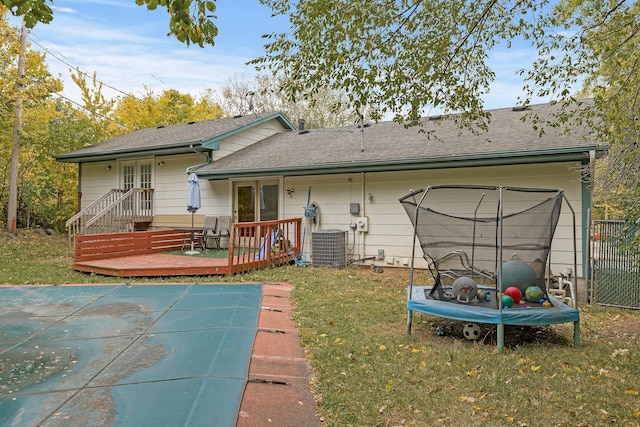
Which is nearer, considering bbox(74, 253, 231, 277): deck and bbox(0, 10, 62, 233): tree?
bbox(74, 253, 231, 277): deck

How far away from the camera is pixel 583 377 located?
3453 mm

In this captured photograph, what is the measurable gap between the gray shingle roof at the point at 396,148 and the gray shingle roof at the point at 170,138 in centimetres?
83

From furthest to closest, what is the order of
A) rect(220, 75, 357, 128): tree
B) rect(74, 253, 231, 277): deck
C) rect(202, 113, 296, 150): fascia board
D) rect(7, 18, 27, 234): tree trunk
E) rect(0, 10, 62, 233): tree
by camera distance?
rect(220, 75, 357, 128): tree → rect(7, 18, 27, 234): tree trunk → rect(0, 10, 62, 233): tree → rect(202, 113, 296, 150): fascia board → rect(74, 253, 231, 277): deck

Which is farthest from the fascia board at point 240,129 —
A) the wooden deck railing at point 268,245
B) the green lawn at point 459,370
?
the green lawn at point 459,370

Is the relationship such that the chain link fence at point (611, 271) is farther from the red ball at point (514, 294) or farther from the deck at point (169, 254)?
the deck at point (169, 254)

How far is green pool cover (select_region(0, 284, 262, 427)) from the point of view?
9.11 feet

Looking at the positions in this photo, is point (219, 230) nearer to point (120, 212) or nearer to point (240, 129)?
point (120, 212)

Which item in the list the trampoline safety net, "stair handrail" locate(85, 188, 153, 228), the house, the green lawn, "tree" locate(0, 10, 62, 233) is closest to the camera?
the green lawn

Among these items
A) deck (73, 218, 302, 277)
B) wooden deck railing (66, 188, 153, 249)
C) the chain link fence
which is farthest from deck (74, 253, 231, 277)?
the chain link fence

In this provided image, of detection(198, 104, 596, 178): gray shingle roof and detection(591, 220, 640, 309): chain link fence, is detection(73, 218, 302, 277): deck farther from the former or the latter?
detection(591, 220, 640, 309): chain link fence

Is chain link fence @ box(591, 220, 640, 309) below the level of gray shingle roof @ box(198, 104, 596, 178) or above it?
below

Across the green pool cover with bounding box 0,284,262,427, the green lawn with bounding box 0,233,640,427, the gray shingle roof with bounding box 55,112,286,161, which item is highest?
the gray shingle roof with bounding box 55,112,286,161

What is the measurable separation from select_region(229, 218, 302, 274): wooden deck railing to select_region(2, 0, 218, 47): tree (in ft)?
15.9

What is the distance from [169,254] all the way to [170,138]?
445 cm
